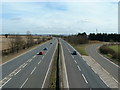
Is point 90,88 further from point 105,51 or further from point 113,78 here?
point 105,51

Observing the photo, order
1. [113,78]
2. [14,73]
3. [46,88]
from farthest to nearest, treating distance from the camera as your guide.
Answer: [14,73] → [113,78] → [46,88]

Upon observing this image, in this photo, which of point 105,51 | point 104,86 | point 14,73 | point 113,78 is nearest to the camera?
point 104,86

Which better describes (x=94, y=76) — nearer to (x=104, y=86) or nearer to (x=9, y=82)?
(x=104, y=86)

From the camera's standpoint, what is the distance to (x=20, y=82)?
22531mm

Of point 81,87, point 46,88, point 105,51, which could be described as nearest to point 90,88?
point 81,87

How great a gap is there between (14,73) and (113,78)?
37.7 ft

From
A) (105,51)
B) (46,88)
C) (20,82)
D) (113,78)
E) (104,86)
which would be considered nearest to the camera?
(46,88)

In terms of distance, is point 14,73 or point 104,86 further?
point 14,73

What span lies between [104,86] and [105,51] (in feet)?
113

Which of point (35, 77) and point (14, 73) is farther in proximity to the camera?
point (14, 73)

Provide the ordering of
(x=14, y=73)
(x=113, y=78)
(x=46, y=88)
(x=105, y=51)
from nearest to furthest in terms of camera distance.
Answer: (x=46, y=88) → (x=113, y=78) → (x=14, y=73) → (x=105, y=51)

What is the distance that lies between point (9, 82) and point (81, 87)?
7.26m

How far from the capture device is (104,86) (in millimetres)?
20781

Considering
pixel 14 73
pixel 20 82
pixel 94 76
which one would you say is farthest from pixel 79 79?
pixel 14 73
